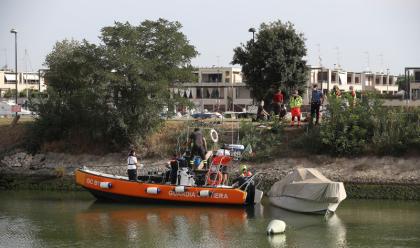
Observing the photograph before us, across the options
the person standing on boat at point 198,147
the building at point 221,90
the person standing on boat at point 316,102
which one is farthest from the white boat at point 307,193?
the building at point 221,90

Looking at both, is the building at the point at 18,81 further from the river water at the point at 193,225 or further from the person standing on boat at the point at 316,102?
the river water at the point at 193,225

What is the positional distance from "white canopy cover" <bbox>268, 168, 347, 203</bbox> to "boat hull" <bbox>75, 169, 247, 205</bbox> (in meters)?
1.45

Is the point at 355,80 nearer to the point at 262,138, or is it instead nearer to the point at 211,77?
the point at 211,77

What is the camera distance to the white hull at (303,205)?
2450 centimetres

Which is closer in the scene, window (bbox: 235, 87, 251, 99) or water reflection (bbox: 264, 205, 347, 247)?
water reflection (bbox: 264, 205, 347, 247)

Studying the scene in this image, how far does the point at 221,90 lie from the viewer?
98.0m

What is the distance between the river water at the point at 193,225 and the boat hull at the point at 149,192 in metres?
0.33

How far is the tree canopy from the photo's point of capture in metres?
32.8

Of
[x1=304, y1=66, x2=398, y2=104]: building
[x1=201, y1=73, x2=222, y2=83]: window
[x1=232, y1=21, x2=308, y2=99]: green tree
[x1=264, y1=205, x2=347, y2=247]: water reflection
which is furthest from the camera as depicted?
[x1=201, y1=73, x2=222, y2=83]: window

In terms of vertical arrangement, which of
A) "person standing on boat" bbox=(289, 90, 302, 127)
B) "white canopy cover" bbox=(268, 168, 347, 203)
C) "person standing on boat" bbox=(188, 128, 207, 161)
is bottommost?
"white canopy cover" bbox=(268, 168, 347, 203)

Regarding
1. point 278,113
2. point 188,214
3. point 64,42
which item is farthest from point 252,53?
point 188,214

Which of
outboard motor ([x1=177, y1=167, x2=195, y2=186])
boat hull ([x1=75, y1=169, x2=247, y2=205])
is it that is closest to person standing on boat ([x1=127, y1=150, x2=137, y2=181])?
boat hull ([x1=75, y1=169, x2=247, y2=205])

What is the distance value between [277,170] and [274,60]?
10.6 m

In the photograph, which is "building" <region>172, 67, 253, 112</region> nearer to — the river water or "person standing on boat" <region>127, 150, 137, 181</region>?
"person standing on boat" <region>127, 150, 137, 181</region>
